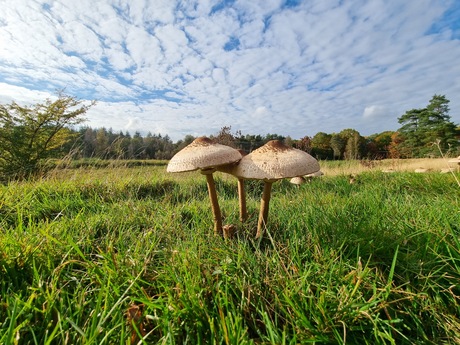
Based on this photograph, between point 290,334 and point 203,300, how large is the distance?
0.48m

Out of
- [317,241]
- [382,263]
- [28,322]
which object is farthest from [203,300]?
[382,263]

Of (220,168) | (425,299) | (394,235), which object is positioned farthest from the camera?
(220,168)

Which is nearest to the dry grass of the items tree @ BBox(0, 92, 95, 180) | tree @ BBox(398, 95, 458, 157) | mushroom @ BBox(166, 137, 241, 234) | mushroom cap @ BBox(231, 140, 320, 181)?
mushroom cap @ BBox(231, 140, 320, 181)

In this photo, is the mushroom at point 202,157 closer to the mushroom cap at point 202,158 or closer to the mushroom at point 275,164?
the mushroom cap at point 202,158

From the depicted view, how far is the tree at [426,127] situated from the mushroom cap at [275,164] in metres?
42.7

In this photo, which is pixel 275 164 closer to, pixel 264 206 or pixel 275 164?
pixel 275 164

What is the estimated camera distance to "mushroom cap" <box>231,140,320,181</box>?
160cm

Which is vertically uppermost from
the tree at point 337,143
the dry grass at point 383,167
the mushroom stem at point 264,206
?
the tree at point 337,143

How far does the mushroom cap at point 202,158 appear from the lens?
1.68 m

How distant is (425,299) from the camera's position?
54.1 inches

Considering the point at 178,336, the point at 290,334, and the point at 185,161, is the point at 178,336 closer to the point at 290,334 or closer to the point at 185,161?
the point at 290,334

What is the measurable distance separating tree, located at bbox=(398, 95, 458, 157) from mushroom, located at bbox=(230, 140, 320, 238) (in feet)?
140

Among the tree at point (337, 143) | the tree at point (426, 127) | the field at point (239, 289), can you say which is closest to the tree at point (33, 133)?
the field at point (239, 289)

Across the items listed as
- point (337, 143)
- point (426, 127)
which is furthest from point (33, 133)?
point (426, 127)
